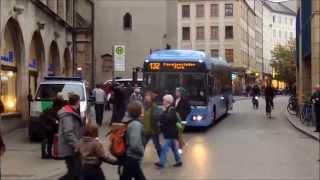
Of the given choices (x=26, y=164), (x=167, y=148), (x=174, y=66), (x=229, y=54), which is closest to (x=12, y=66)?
(x=174, y=66)

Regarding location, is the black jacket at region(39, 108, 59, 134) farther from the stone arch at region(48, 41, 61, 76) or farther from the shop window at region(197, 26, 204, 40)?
the shop window at region(197, 26, 204, 40)

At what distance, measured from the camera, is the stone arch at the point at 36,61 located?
96.4 ft

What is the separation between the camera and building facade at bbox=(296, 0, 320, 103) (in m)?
29.1

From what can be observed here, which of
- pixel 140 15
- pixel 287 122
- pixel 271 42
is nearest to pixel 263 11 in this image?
pixel 271 42

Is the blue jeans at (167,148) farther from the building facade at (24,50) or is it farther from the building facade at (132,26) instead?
the building facade at (132,26)

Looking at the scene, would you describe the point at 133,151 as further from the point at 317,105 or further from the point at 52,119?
the point at 317,105

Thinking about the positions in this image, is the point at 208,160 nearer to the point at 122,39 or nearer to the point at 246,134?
the point at 246,134

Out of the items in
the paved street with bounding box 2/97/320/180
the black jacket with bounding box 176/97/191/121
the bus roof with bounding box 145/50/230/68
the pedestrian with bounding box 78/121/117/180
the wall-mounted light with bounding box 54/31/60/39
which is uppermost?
the wall-mounted light with bounding box 54/31/60/39

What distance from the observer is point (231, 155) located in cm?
1831

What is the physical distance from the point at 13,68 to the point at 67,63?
12.2 metres

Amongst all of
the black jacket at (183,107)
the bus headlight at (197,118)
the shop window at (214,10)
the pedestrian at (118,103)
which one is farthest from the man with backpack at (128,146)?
the shop window at (214,10)

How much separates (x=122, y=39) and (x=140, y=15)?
254 cm

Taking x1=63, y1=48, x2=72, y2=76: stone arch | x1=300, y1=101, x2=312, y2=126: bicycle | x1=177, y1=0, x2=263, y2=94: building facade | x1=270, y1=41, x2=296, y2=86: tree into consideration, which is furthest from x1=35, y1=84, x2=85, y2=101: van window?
x1=270, y1=41, x2=296, y2=86: tree

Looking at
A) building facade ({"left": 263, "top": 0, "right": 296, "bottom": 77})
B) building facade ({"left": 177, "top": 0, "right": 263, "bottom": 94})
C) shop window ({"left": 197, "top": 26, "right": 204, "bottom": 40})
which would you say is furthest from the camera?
building facade ({"left": 263, "top": 0, "right": 296, "bottom": 77})
